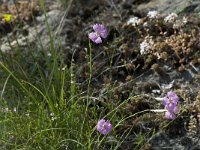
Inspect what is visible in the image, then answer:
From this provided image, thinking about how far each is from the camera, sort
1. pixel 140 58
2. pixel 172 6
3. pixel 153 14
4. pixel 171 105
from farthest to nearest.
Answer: pixel 172 6 < pixel 153 14 < pixel 140 58 < pixel 171 105

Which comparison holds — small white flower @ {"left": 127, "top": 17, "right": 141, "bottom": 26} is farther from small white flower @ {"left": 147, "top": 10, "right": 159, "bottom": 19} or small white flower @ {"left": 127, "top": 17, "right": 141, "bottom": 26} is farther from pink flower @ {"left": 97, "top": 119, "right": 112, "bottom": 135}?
pink flower @ {"left": 97, "top": 119, "right": 112, "bottom": 135}

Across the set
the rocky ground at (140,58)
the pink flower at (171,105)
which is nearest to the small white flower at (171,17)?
the rocky ground at (140,58)

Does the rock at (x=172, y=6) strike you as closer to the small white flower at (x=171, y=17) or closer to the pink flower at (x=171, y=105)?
the small white flower at (x=171, y=17)

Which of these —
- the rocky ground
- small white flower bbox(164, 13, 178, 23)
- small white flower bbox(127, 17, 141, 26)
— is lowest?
the rocky ground

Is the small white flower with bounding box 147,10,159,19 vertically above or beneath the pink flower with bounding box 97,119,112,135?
above

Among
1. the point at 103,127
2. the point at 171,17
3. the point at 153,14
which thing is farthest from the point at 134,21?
the point at 103,127

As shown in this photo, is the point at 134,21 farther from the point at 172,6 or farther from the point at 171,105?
the point at 171,105

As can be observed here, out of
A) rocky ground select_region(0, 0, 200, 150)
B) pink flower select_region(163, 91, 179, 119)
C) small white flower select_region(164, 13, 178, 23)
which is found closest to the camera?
pink flower select_region(163, 91, 179, 119)

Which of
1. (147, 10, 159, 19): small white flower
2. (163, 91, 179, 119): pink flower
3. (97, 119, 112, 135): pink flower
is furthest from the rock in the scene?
(97, 119, 112, 135): pink flower
